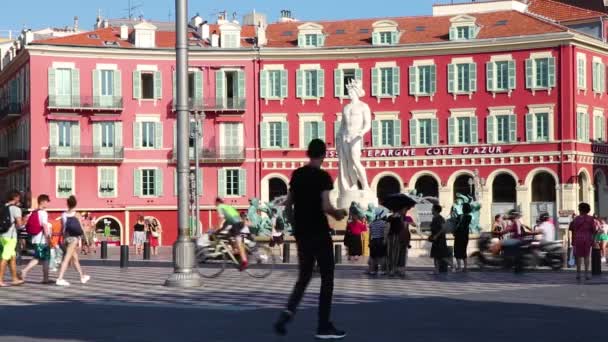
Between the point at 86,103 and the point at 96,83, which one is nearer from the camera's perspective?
the point at 86,103

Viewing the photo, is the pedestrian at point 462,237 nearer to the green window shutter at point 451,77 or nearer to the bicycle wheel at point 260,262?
the bicycle wheel at point 260,262

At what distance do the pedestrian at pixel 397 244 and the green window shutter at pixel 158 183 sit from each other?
44.6 m

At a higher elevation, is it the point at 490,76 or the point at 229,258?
the point at 490,76

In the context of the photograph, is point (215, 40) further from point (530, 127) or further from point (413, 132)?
point (530, 127)

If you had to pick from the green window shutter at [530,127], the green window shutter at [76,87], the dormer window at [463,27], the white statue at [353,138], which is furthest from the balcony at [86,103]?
Result: the white statue at [353,138]

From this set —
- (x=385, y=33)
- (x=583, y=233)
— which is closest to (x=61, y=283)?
(x=583, y=233)

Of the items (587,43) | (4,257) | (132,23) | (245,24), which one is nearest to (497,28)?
(587,43)

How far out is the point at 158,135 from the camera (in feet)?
234

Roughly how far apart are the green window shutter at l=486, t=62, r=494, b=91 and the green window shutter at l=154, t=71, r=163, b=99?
18717 mm

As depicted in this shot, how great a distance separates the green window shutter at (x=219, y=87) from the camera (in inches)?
2832

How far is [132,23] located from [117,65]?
11202 mm

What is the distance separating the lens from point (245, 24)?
82125 millimetres

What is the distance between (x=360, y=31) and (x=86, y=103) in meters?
17.2

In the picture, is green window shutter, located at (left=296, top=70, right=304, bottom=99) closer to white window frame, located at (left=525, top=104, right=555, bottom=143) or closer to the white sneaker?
white window frame, located at (left=525, top=104, right=555, bottom=143)
